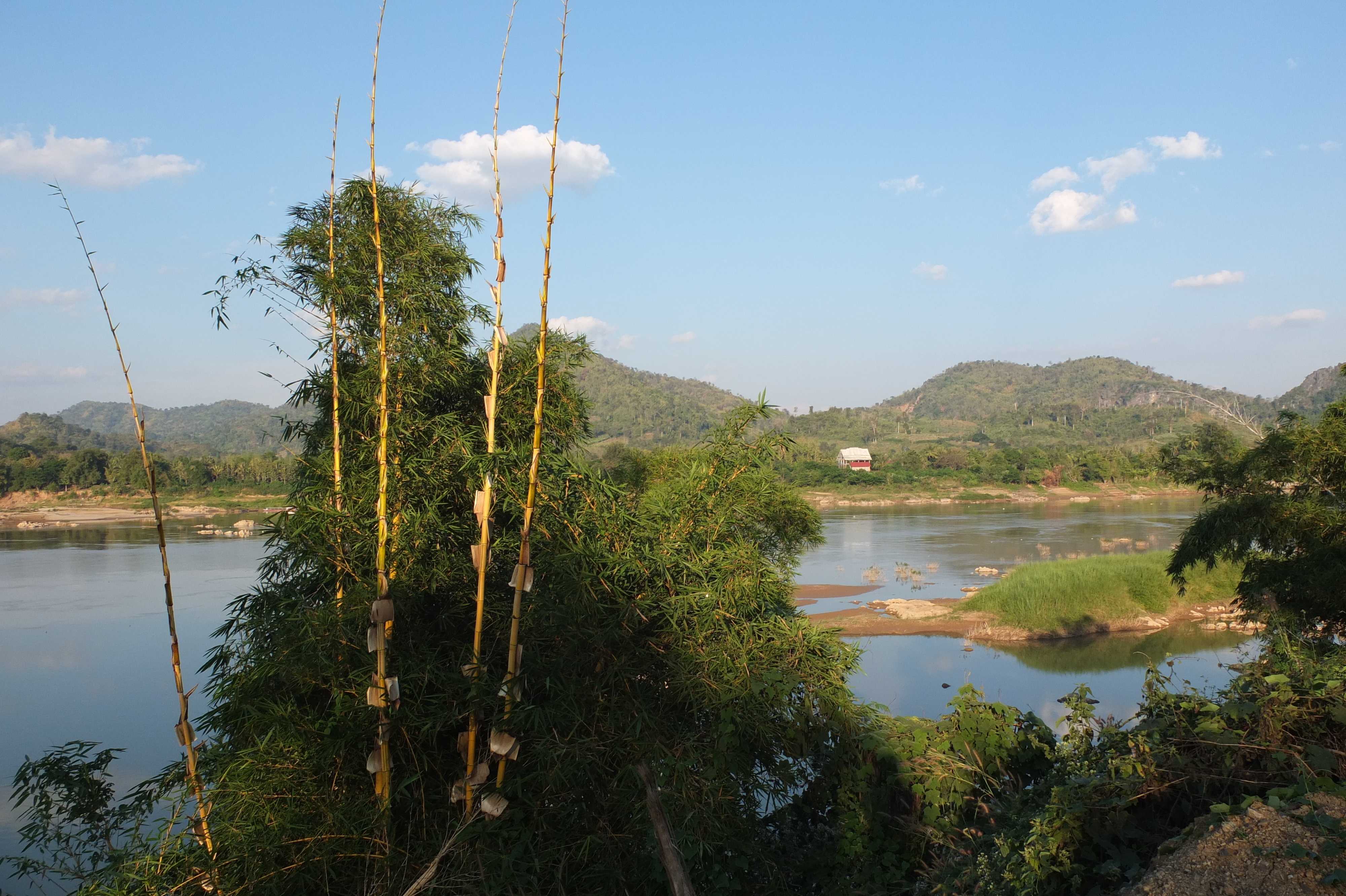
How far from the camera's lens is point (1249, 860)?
173cm

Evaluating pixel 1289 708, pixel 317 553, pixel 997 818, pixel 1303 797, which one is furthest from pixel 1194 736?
pixel 317 553

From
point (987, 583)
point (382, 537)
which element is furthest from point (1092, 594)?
point (382, 537)

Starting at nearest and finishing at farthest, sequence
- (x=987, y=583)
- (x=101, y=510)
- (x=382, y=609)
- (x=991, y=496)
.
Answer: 1. (x=382, y=609)
2. (x=987, y=583)
3. (x=101, y=510)
4. (x=991, y=496)

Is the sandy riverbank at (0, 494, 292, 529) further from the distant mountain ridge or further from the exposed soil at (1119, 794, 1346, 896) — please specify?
the exposed soil at (1119, 794, 1346, 896)

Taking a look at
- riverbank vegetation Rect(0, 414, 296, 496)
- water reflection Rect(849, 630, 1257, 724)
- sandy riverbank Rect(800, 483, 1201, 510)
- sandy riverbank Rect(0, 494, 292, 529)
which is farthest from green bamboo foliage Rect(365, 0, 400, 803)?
sandy riverbank Rect(800, 483, 1201, 510)

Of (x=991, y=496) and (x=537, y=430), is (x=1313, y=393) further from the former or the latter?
(x=537, y=430)

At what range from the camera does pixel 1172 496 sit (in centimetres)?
4022

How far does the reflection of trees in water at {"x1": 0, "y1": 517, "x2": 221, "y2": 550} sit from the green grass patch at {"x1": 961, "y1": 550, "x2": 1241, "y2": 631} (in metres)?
22.0

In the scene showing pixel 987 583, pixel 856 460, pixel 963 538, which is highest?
pixel 856 460

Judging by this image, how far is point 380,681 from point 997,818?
96.9 inches

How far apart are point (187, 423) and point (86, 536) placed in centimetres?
Answer: 11549

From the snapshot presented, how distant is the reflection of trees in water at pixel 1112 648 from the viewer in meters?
11.7

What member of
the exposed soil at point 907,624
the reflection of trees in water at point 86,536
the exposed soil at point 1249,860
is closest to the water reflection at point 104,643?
the reflection of trees in water at point 86,536

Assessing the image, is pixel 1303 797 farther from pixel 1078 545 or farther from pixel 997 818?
pixel 1078 545
